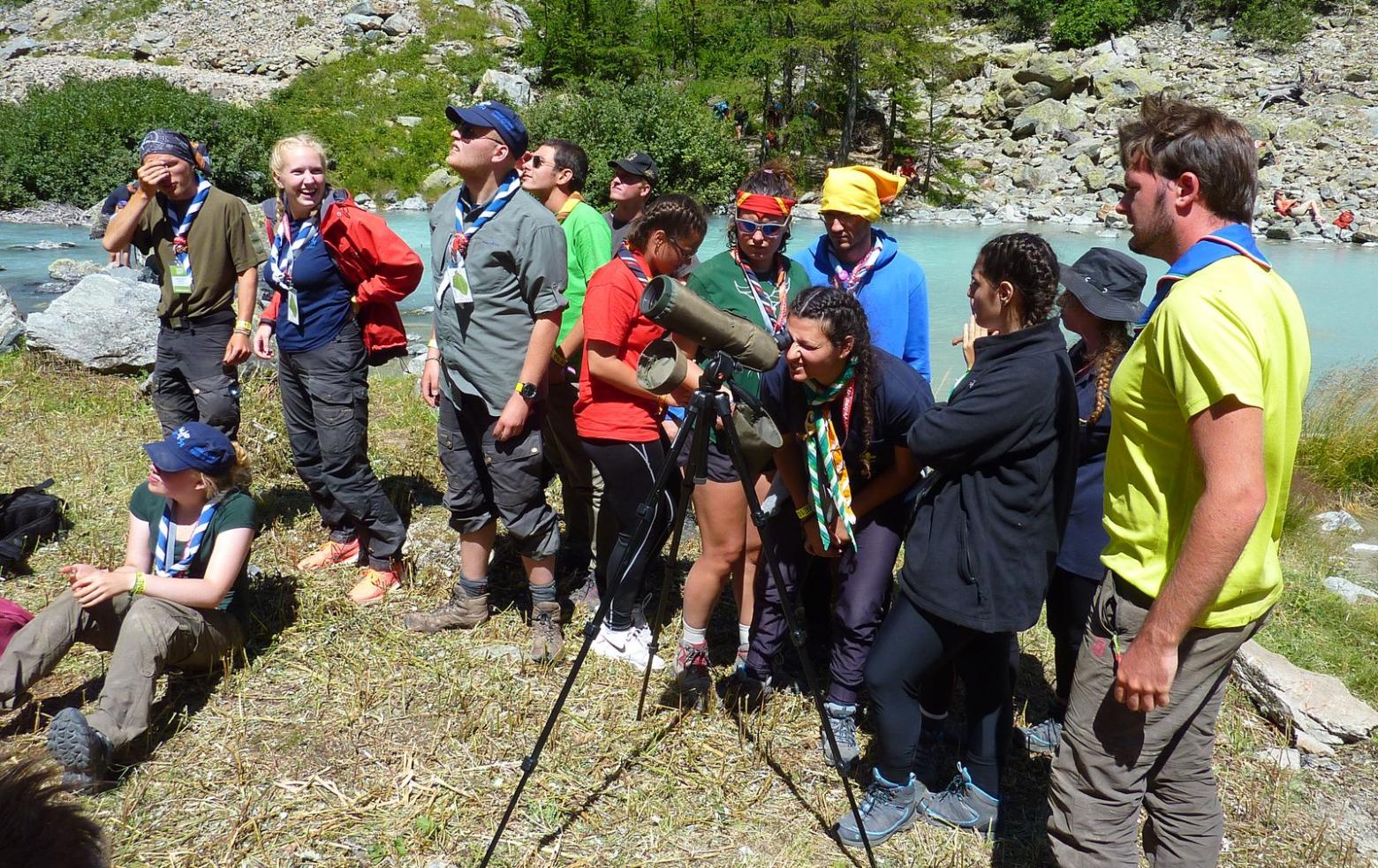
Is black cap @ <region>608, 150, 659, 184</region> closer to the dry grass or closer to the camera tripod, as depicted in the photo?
the dry grass

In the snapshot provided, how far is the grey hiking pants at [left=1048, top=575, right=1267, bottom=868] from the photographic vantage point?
74.0 inches

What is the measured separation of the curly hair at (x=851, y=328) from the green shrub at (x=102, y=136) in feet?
71.5

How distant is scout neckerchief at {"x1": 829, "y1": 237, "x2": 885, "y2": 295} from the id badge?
2.85m

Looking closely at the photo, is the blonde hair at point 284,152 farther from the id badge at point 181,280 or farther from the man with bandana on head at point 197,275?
the id badge at point 181,280

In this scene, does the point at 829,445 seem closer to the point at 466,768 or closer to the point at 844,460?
the point at 844,460

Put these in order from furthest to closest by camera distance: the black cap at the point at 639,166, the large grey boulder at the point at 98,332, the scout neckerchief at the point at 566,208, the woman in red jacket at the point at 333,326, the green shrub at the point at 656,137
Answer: the green shrub at the point at 656,137 → the large grey boulder at the point at 98,332 → the black cap at the point at 639,166 → the scout neckerchief at the point at 566,208 → the woman in red jacket at the point at 333,326

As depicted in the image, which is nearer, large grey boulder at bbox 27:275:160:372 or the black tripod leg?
the black tripod leg

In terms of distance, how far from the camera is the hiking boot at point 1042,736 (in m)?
3.16

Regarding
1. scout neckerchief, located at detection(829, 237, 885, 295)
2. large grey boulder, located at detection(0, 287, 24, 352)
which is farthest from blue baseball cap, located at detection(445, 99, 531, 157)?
large grey boulder, located at detection(0, 287, 24, 352)

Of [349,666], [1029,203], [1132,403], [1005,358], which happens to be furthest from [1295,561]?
[1029,203]

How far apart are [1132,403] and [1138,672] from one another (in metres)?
0.53

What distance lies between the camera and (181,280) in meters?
4.08

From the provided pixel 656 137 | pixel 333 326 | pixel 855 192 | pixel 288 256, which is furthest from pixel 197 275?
pixel 656 137

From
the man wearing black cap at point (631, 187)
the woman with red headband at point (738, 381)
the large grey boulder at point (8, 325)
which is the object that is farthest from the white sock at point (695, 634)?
the large grey boulder at point (8, 325)
